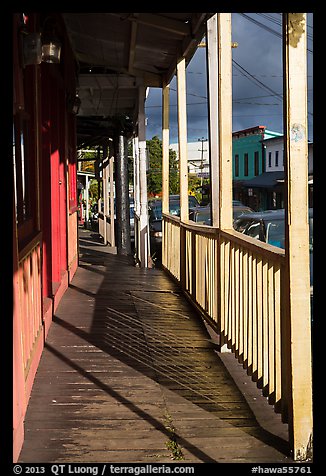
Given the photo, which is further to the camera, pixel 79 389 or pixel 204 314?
pixel 204 314

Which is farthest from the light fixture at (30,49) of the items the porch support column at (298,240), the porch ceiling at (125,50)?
the porch ceiling at (125,50)

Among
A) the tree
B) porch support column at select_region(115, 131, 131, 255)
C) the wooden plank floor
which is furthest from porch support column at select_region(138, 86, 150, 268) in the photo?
the tree

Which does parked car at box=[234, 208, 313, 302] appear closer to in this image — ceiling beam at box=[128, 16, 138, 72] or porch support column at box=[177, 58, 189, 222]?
porch support column at box=[177, 58, 189, 222]

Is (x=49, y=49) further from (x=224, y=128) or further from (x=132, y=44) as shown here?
(x=132, y=44)

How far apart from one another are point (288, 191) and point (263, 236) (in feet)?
20.0

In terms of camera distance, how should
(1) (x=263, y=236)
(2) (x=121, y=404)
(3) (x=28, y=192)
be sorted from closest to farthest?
(2) (x=121, y=404), (3) (x=28, y=192), (1) (x=263, y=236)

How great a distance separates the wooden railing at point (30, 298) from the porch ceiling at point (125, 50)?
3183mm

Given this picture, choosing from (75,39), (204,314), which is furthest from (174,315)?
(75,39)

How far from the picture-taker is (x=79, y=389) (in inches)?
172

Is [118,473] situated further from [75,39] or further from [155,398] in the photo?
[75,39]

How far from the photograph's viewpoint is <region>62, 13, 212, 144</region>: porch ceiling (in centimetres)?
754

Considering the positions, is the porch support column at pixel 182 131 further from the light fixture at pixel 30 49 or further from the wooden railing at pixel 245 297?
the light fixture at pixel 30 49

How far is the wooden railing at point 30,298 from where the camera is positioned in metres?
4.04

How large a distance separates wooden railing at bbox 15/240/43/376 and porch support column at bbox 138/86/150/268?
6.49 meters
